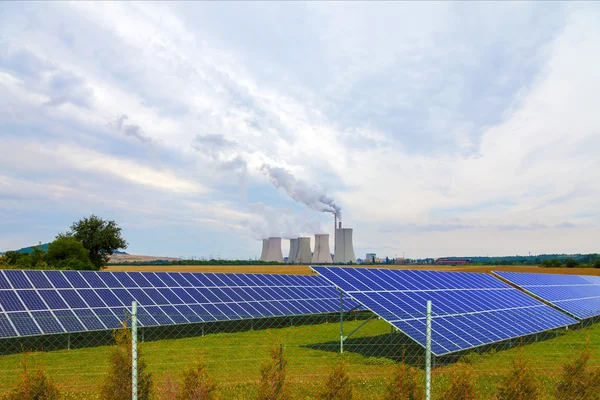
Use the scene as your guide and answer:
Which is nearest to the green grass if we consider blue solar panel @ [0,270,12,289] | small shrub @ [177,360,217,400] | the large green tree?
small shrub @ [177,360,217,400]

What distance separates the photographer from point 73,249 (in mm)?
51781

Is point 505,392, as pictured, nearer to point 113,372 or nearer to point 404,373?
point 404,373

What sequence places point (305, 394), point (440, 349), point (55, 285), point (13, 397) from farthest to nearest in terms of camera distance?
point (55, 285) < point (440, 349) < point (305, 394) < point (13, 397)

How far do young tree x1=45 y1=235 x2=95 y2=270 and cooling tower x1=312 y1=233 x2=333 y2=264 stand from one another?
62.6 metres

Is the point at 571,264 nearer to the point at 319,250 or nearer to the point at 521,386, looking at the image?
the point at 319,250

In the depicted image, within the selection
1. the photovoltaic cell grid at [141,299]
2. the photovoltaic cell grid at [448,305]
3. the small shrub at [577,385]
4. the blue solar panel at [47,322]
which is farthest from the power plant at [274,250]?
the small shrub at [577,385]

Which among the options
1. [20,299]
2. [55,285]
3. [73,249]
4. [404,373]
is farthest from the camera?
[73,249]

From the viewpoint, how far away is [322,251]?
4323 inches

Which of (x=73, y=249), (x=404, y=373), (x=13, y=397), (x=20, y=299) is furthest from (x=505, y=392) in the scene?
(x=73, y=249)

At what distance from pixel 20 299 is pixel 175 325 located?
252 inches

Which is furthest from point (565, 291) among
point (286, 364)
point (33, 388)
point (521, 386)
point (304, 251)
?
point (304, 251)

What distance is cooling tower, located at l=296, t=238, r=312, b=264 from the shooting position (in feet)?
404

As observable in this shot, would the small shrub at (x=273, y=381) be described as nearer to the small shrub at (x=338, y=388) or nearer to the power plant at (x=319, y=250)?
the small shrub at (x=338, y=388)

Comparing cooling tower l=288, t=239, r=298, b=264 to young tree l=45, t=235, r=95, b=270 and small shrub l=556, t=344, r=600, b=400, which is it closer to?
young tree l=45, t=235, r=95, b=270
